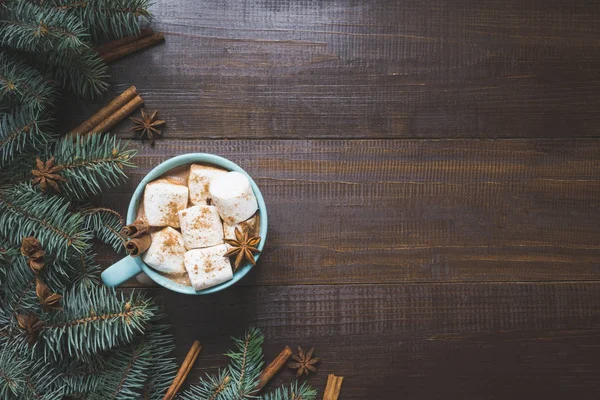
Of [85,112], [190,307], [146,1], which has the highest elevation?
[146,1]

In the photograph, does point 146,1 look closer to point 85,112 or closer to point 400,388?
point 85,112

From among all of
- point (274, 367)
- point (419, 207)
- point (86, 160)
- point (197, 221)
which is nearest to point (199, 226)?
point (197, 221)

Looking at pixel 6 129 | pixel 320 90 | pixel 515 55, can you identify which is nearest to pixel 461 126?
pixel 515 55

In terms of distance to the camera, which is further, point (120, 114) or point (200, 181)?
point (120, 114)

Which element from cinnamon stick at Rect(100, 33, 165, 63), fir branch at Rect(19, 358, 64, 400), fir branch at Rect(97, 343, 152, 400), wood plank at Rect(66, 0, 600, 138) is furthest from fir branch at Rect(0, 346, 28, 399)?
cinnamon stick at Rect(100, 33, 165, 63)

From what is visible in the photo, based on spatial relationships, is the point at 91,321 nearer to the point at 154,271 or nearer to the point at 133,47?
the point at 154,271

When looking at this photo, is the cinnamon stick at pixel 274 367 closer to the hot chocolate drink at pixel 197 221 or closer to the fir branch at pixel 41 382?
the hot chocolate drink at pixel 197 221

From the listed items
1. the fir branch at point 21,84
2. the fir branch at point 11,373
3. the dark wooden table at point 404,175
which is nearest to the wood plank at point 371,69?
the dark wooden table at point 404,175
